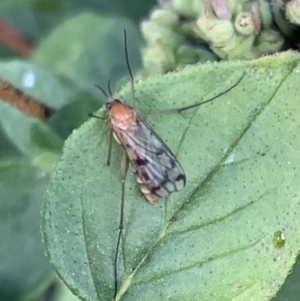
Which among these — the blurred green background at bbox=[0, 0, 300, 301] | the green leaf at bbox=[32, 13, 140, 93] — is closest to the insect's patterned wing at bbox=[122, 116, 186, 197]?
the blurred green background at bbox=[0, 0, 300, 301]

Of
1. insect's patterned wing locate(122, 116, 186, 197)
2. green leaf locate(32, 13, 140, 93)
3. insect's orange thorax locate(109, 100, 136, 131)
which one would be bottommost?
green leaf locate(32, 13, 140, 93)

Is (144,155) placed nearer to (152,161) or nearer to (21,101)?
(152,161)

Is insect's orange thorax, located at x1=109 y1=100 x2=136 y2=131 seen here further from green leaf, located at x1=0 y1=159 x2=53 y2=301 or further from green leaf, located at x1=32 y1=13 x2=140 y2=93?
green leaf, located at x1=32 y1=13 x2=140 y2=93

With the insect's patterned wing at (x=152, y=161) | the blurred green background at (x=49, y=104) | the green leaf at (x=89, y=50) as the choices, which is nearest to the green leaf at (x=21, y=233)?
the blurred green background at (x=49, y=104)

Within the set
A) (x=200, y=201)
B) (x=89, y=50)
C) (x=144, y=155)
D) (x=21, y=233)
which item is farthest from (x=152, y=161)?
(x=89, y=50)

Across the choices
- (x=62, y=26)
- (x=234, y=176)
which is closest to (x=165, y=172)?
(x=234, y=176)
